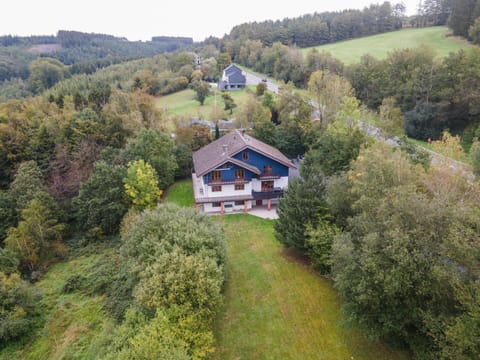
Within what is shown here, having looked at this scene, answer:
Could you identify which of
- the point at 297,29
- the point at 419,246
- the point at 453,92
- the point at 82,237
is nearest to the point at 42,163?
the point at 82,237

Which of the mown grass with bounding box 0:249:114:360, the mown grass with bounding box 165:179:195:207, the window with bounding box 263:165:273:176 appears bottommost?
the mown grass with bounding box 0:249:114:360

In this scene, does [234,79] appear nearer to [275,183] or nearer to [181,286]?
[275,183]

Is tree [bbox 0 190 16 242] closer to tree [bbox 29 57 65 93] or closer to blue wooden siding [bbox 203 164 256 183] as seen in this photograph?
blue wooden siding [bbox 203 164 256 183]

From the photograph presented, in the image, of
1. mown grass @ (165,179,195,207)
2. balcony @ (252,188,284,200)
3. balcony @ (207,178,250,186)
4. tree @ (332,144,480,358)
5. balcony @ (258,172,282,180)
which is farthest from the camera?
mown grass @ (165,179,195,207)

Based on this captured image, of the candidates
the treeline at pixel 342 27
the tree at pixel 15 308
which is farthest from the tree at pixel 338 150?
the treeline at pixel 342 27

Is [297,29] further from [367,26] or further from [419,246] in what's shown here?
[419,246]

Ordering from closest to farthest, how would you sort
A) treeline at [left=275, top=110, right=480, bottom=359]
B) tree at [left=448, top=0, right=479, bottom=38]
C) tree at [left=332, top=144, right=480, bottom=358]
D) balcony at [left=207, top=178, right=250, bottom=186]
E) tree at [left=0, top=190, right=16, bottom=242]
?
treeline at [left=275, top=110, right=480, bottom=359]
tree at [left=332, top=144, right=480, bottom=358]
balcony at [left=207, top=178, right=250, bottom=186]
tree at [left=0, top=190, right=16, bottom=242]
tree at [left=448, top=0, right=479, bottom=38]

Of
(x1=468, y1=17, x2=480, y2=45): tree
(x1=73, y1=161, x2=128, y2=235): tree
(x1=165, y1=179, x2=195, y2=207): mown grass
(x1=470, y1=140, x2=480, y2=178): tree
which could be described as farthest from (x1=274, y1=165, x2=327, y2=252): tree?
(x1=468, y1=17, x2=480, y2=45): tree

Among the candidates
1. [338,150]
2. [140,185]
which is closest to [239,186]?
[140,185]
